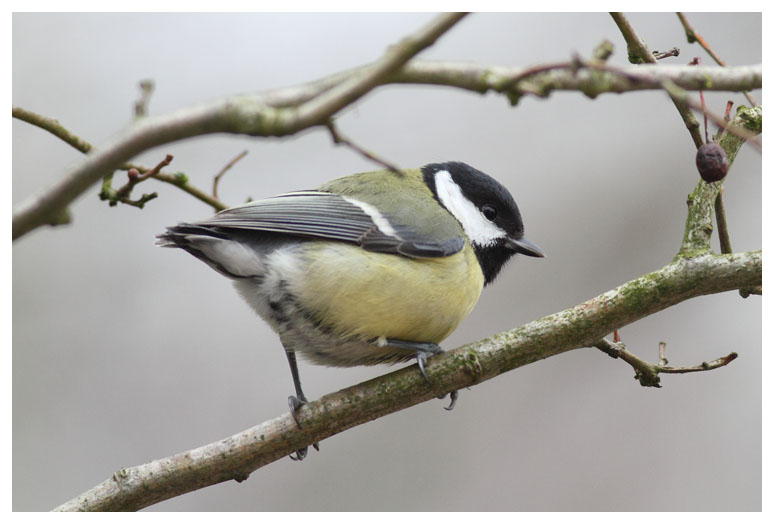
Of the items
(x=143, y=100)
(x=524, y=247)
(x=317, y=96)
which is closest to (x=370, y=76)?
(x=317, y=96)

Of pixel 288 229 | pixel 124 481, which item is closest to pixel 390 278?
pixel 288 229

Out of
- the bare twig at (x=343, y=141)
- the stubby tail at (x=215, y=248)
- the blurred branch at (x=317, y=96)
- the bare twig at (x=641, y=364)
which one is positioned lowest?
the bare twig at (x=641, y=364)

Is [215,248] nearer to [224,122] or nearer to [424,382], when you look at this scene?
[424,382]

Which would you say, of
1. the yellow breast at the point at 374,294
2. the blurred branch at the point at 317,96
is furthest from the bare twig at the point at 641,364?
the blurred branch at the point at 317,96

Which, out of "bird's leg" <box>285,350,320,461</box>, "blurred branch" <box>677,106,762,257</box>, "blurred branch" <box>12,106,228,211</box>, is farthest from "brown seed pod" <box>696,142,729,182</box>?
"blurred branch" <box>12,106,228,211</box>

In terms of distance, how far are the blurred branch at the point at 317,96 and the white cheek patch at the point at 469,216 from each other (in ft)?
3.27

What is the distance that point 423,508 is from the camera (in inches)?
78.5

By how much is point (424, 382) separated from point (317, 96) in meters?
0.78

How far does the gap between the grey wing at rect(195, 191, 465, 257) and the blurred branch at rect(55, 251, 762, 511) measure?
30 cm

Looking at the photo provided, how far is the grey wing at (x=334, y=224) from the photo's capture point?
5.24ft

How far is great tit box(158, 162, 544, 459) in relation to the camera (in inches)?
61.6

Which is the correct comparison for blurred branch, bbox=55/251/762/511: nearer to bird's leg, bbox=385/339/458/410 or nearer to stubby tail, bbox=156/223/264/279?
bird's leg, bbox=385/339/458/410

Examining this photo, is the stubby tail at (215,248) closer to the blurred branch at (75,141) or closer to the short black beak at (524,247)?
the blurred branch at (75,141)

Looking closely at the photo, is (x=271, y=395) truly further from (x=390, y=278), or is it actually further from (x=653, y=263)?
(x=653, y=263)
